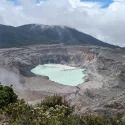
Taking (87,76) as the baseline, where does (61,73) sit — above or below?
below

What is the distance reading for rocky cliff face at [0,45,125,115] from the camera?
73938 millimetres

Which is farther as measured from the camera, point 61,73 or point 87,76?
point 61,73

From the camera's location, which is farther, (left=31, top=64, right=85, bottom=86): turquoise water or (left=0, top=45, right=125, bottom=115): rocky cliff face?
(left=31, top=64, right=85, bottom=86): turquoise water

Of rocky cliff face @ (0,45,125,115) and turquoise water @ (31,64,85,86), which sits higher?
rocky cliff face @ (0,45,125,115)

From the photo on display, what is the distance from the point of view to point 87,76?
13625 cm

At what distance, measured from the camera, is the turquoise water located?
445ft

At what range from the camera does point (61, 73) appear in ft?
520

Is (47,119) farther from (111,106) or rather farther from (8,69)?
(8,69)

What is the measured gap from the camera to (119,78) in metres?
118

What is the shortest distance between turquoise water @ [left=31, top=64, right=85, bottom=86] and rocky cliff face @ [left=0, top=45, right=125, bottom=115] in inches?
155

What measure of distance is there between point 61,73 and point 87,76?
24.8 metres

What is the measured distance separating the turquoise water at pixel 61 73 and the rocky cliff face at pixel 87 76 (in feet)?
12.9

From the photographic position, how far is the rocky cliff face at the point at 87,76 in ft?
243

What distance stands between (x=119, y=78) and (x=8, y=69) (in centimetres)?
4017
